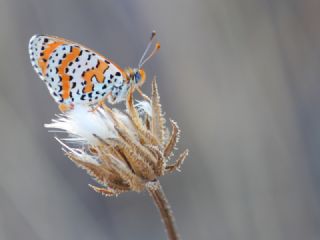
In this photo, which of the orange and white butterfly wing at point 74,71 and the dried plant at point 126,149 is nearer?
the dried plant at point 126,149

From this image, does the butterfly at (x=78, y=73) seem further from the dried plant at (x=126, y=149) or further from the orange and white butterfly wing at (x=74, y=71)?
the dried plant at (x=126, y=149)

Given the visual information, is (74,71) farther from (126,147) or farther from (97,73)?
(126,147)

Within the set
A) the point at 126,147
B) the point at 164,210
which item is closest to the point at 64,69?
the point at 126,147

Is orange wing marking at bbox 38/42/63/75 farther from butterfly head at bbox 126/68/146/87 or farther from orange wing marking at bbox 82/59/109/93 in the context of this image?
butterfly head at bbox 126/68/146/87

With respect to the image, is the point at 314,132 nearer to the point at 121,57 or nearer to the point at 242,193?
the point at 242,193

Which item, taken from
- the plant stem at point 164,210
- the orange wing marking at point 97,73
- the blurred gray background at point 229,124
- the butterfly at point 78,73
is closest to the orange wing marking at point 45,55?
the butterfly at point 78,73

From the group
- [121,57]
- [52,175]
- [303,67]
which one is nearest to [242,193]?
[303,67]

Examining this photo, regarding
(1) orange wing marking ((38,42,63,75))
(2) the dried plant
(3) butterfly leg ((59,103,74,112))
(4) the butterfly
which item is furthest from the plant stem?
(1) orange wing marking ((38,42,63,75))

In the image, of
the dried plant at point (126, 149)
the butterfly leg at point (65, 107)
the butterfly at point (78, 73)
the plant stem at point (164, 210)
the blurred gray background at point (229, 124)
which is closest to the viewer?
the plant stem at point (164, 210)
